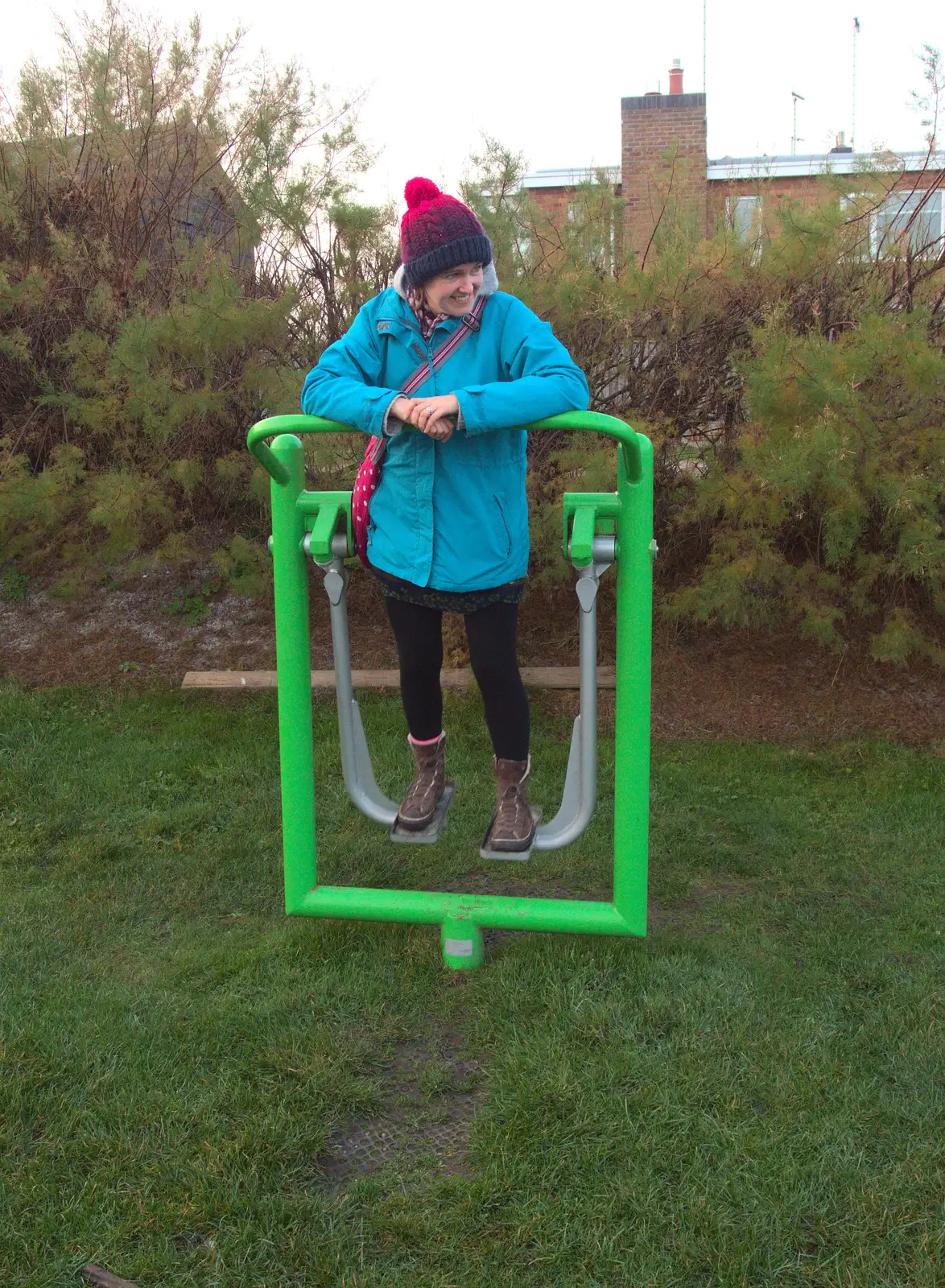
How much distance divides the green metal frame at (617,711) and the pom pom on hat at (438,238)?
383 millimetres

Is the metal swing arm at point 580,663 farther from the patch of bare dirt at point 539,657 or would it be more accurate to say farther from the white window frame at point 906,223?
the white window frame at point 906,223

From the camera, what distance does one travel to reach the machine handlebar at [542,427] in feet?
7.68

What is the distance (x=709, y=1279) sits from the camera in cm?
183

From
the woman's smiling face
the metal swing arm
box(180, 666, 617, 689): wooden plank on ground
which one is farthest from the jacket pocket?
box(180, 666, 617, 689): wooden plank on ground

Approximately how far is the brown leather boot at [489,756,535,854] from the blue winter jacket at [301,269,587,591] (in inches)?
19.5

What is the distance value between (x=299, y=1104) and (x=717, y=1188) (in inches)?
32.7

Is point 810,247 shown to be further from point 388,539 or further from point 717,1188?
point 717,1188

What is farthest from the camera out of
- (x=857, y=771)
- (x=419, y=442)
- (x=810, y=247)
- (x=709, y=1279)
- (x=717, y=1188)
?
(x=810, y=247)

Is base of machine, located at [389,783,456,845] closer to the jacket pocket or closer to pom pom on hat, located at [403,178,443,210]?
the jacket pocket

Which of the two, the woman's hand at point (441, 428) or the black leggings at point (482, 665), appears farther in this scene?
the black leggings at point (482, 665)

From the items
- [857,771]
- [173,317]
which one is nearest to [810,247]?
[857,771]

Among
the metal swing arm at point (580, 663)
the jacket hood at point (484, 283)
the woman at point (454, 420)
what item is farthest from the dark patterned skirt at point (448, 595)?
the jacket hood at point (484, 283)

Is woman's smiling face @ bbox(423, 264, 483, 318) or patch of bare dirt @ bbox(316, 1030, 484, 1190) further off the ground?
woman's smiling face @ bbox(423, 264, 483, 318)

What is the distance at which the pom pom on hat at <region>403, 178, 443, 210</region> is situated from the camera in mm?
2441
